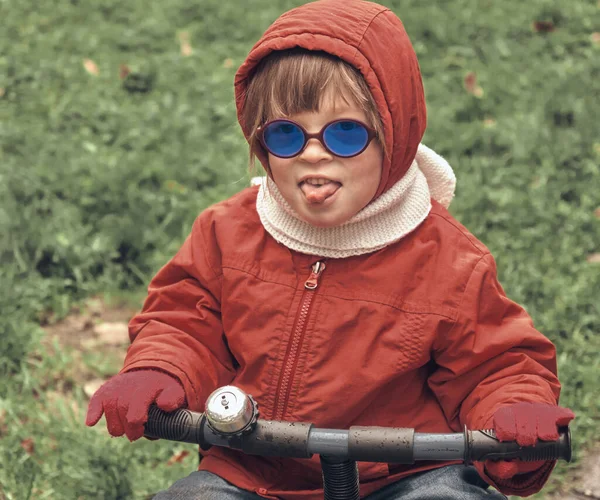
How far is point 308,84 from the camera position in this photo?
2.13m

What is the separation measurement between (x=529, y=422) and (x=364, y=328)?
522mm

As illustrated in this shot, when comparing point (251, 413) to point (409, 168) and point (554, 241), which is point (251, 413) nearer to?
point (409, 168)

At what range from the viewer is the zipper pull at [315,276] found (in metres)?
2.32

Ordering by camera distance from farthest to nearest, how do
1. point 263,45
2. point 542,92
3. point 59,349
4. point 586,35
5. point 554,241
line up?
point 586,35 → point 542,92 → point 554,241 → point 59,349 → point 263,45

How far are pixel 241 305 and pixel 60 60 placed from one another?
3.62 meters

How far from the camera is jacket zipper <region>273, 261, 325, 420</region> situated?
7.55 feet

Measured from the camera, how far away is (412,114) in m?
2.25

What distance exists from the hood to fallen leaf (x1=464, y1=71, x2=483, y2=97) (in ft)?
9.35

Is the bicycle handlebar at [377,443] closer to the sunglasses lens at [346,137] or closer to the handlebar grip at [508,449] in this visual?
the handlebar grip at [508,449]

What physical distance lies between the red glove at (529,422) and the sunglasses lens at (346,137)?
24.4 inches

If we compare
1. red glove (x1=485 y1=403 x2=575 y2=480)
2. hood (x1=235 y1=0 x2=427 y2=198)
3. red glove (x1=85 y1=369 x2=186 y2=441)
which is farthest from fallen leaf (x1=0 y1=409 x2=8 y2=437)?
red glove (x1=485 y1=403 x2=575 y2=480)

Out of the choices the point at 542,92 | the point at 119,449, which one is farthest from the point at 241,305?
the point at 542,92

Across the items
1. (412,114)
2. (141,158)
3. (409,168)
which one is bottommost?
(141,158)

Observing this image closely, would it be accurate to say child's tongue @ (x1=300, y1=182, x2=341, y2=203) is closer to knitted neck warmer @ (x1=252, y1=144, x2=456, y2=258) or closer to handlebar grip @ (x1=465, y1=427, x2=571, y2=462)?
knitted neck warmer @ (x1=252, y1=144, x2=456, y2=258)
